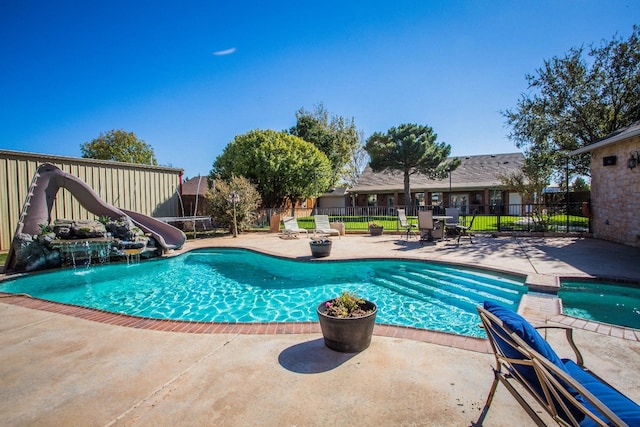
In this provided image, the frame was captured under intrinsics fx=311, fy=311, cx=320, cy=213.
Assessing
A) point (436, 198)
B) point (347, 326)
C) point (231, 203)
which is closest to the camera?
point (347, 326)

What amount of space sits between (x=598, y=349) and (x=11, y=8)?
565 inches

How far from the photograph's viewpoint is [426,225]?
11.3 metres

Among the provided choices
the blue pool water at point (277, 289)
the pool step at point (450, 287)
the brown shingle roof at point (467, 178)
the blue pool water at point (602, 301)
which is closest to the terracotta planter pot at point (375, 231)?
the blue pool water at point (277, 289)

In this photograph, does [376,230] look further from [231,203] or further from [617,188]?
[617,188]

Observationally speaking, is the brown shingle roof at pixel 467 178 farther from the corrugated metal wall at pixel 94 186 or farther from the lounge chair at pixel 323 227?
the corrugated metal wall at pixel 94 186

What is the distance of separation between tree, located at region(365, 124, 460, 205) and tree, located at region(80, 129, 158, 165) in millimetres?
27586

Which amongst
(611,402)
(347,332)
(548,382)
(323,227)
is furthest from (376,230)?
(548,382)

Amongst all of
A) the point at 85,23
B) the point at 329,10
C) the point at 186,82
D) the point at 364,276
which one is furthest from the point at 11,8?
the point at 364,276

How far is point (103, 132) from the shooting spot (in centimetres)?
3441

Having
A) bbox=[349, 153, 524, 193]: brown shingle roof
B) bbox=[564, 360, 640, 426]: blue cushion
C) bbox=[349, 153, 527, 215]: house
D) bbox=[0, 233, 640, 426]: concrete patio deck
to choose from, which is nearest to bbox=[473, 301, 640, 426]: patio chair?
bbox=[564, 360, 640, 426]: blue cushion

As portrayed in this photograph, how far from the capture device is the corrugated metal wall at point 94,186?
1207 centimetres

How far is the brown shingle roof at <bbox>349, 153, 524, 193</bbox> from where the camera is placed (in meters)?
27.1

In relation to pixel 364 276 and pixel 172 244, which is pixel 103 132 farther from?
pixel 364 276

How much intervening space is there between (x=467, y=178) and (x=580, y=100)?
13.5 meters
